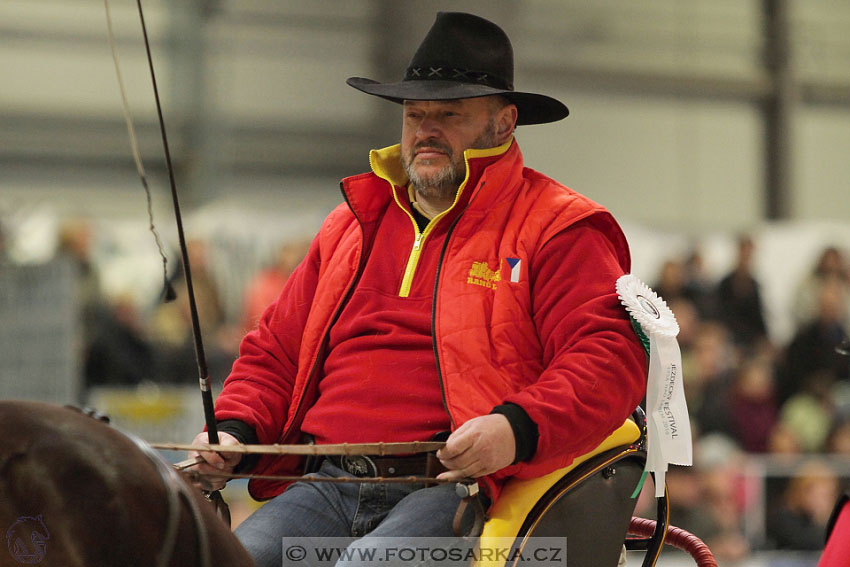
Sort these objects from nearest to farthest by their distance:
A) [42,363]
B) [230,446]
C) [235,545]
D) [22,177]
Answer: [235,545], [230,446], [42,363], [22,177]

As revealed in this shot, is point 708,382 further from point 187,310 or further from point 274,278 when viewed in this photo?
point 187,310

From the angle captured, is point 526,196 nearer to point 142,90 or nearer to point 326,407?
point 326,407

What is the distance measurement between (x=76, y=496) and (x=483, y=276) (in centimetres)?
108

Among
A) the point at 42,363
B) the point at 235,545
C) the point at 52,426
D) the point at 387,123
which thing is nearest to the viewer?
the point at 52,426

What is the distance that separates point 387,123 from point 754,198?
12.2 ft

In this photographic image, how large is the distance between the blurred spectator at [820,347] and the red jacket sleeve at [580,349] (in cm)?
652

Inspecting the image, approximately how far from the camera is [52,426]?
5.95ft

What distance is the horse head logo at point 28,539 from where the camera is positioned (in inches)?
70.2

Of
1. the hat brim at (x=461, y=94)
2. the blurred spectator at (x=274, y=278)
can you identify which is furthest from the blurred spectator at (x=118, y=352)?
the hat brim at (x=461, y=94)

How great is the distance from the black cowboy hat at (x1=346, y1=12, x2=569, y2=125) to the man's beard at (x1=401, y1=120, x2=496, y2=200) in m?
0.10

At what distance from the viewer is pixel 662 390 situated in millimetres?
2580

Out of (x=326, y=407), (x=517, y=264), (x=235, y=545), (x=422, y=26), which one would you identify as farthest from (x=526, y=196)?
(x=422, y=26)

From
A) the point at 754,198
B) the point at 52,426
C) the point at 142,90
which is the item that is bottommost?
the point at 754,198

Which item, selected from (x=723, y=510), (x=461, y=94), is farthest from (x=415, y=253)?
(x=723, y=510)
